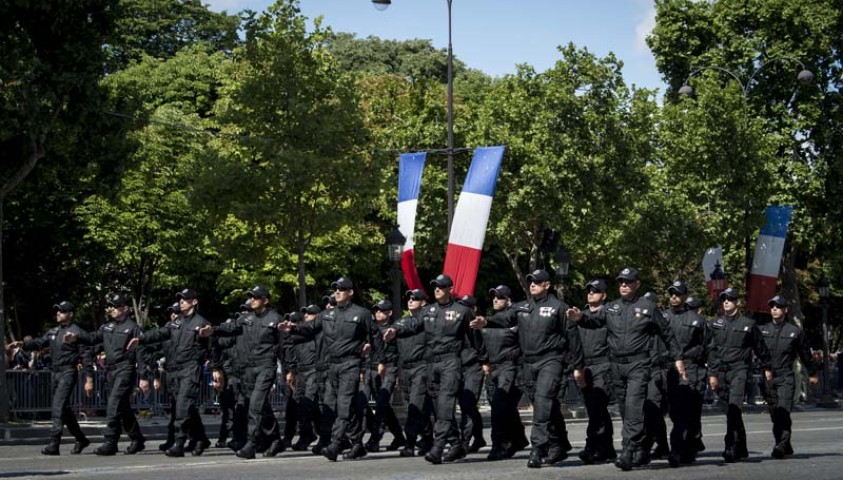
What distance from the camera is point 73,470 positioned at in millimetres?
15406

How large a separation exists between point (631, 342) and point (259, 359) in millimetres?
4949

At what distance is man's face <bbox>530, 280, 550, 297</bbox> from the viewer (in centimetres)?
1536

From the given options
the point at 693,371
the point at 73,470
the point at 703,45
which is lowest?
the point at 73,470

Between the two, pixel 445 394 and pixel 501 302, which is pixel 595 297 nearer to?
pixel 501 302

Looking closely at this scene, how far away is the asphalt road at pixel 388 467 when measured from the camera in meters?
14.0

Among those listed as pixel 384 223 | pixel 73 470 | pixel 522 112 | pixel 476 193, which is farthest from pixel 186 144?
pixel 73 470

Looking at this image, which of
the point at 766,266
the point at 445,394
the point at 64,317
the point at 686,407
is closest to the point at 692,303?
the point at 686,407

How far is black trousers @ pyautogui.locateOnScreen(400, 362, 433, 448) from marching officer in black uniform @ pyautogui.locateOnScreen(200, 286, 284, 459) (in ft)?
5.53

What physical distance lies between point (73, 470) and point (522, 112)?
27215 millimetres

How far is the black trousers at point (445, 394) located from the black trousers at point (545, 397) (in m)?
0.95

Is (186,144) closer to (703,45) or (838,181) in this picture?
(703,45)

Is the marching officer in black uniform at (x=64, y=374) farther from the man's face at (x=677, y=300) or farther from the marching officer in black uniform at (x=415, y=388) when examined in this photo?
the man's face at (x=677, y=300)

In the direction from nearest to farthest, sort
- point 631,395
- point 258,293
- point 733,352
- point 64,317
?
point 631,395 < point 733,352 < point 258,293 < point 64,317

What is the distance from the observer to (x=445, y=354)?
16312 millimetres
